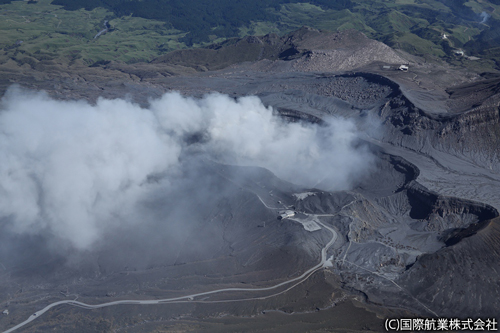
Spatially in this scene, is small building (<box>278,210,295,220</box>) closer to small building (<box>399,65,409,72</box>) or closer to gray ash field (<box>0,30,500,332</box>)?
gray ash field (<box>0,30,500,332</box>)

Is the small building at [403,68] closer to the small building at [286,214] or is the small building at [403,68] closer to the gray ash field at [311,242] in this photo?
the gray ash field at [311,242]

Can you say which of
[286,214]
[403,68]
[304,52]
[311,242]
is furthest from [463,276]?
[304,52]

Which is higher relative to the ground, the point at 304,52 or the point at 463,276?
the point at 304,52

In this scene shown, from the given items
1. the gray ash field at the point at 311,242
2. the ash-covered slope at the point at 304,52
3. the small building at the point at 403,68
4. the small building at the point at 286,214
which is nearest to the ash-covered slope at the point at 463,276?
the gray ash field at the point at 311,242

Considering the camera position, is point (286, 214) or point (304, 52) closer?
point (286, 214)

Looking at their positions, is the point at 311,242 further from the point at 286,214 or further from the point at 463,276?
the point at 463,276

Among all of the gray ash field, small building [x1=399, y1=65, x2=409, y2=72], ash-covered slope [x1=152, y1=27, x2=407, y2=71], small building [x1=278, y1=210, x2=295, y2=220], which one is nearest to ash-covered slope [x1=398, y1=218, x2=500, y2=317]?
the gray ash field

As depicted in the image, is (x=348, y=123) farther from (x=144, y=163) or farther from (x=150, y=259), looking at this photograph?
(x=150, y=259)

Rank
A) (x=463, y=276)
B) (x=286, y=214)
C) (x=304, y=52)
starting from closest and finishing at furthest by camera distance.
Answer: (x=463, y=276) < (x=286, y=214) < (x=304, y=52)

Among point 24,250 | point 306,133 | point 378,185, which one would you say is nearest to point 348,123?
point 306,133
